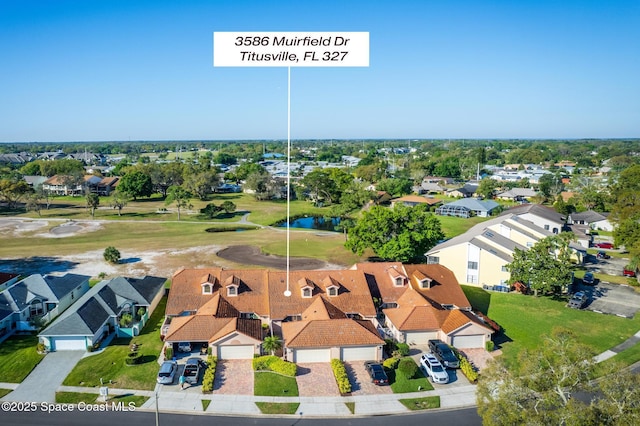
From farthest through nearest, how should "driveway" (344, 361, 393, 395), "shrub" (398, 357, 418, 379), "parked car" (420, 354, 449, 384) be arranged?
1. "shrub" (398, 357, 418, 379)
2. "parked car" (420, 354, 449, 384)
3. "driveway" (344, 361, 393, 395)

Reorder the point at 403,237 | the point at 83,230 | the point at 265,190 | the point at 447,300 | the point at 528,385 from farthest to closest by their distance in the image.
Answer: the point at 265,190, the point at 83,230, the point at 403,237, the point at 447,300, the point at 528,385

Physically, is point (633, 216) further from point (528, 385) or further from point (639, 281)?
point (528, 385)

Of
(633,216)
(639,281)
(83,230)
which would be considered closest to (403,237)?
(639,281)

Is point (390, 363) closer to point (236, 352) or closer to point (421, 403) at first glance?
point (421, 403)

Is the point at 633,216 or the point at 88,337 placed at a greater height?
the point at 633,216

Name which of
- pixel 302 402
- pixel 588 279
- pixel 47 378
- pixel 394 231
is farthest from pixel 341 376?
pixel 588 279

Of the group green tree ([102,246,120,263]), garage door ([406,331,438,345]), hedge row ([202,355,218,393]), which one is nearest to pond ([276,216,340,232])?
green tree ([102,246,120,263])

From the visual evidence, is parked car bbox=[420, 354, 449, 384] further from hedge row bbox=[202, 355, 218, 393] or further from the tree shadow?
the tree shadow
